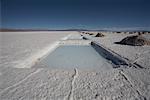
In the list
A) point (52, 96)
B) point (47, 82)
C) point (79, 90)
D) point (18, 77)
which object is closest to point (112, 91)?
point (79, 90)

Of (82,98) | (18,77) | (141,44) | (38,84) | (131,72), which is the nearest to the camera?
(82,98)

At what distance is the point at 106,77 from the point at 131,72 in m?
0.80

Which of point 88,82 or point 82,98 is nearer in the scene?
point 82,98

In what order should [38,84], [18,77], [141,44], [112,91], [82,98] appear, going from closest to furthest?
1. [82,98]
2. [112,91]
3. [38,84]
4. [18,77]
5. [141,44]

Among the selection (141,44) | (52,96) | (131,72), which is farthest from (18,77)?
(141,44)

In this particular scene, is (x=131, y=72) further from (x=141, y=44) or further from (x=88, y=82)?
(x=141, y=44)

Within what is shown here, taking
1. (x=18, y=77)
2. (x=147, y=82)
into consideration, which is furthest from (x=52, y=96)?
(x=147, y=82)

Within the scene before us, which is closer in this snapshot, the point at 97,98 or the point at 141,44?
the point at 97,98

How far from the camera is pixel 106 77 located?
338cm

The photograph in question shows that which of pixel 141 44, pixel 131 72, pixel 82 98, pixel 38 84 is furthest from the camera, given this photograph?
pixel 141 44

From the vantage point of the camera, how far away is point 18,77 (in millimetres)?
3311

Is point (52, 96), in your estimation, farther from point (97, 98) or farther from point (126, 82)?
point (126, 82)

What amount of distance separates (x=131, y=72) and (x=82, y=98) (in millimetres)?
1952

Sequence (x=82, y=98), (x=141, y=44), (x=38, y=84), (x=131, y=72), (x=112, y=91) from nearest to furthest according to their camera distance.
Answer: (x=82, y=98), (x=112, y=91), (x=38, y=84), (x=131, y=72), (x=141, y=44)
